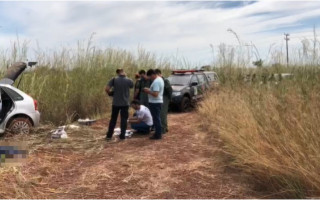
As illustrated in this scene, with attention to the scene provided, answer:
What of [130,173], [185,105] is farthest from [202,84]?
[130,173]

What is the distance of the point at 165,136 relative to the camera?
1052cm

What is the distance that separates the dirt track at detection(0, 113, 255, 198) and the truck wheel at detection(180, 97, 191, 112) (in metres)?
6.61

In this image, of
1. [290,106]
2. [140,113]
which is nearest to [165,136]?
[140,113]

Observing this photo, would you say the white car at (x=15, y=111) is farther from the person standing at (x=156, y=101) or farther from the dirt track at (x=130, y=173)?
the person standing at (x=156, y=101)

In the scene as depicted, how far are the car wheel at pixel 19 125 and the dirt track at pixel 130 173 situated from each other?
1694 mm

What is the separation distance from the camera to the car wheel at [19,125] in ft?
33.0

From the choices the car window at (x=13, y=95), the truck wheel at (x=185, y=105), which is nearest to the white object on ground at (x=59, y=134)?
the car window at (x=13, y=95)

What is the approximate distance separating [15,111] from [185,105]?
26.0 ft

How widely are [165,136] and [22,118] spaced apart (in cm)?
376

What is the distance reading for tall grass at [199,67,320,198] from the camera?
5.26m

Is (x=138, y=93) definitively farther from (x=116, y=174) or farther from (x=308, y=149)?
(x=308, y=149)

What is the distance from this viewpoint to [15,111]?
398 inches

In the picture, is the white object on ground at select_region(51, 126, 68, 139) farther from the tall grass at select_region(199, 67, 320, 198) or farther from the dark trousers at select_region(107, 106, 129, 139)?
the tall grass at select_region(199, 67, 320, 198)

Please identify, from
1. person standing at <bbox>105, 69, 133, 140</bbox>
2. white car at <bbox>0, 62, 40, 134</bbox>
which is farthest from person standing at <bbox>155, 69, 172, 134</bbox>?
white car at <bbox>0, 62, 40, 134</bbox>
